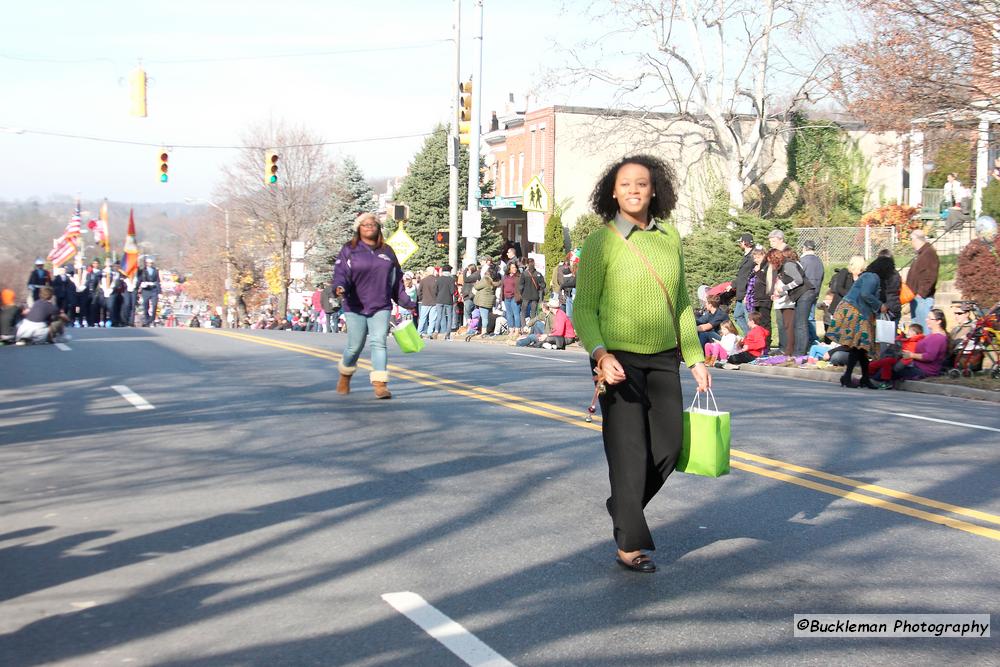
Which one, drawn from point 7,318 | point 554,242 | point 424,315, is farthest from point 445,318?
point 554,242

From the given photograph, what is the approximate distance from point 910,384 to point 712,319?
452 cm

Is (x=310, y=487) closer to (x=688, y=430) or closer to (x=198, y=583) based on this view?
(x=198, y=583)

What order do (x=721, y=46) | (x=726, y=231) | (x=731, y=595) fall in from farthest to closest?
(x=721, y=46), (x=726, y=231), (x=731, y=595)

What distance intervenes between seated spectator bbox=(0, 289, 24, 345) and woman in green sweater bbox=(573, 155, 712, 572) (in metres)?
Answer: 21.0

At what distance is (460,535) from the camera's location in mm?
6738

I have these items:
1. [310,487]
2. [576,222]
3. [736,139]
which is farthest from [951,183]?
[310,487]

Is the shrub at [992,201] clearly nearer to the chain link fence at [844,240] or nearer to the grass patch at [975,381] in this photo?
the chain link fence at [844,240]

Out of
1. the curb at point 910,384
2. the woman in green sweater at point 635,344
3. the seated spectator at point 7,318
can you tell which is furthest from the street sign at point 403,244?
the woman in green sweater at point 635,344

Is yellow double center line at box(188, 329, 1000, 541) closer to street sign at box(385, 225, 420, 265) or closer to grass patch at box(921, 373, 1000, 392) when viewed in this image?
grass patch at box(921, 373, 1000, 392)

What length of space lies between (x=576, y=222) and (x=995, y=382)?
38.4 metres

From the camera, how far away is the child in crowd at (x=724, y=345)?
68.1 feet

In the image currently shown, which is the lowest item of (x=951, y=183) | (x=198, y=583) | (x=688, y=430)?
(x=198, y=583)

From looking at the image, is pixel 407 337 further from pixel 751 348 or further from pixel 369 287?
pixel 751 348

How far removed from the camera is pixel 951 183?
119ft
